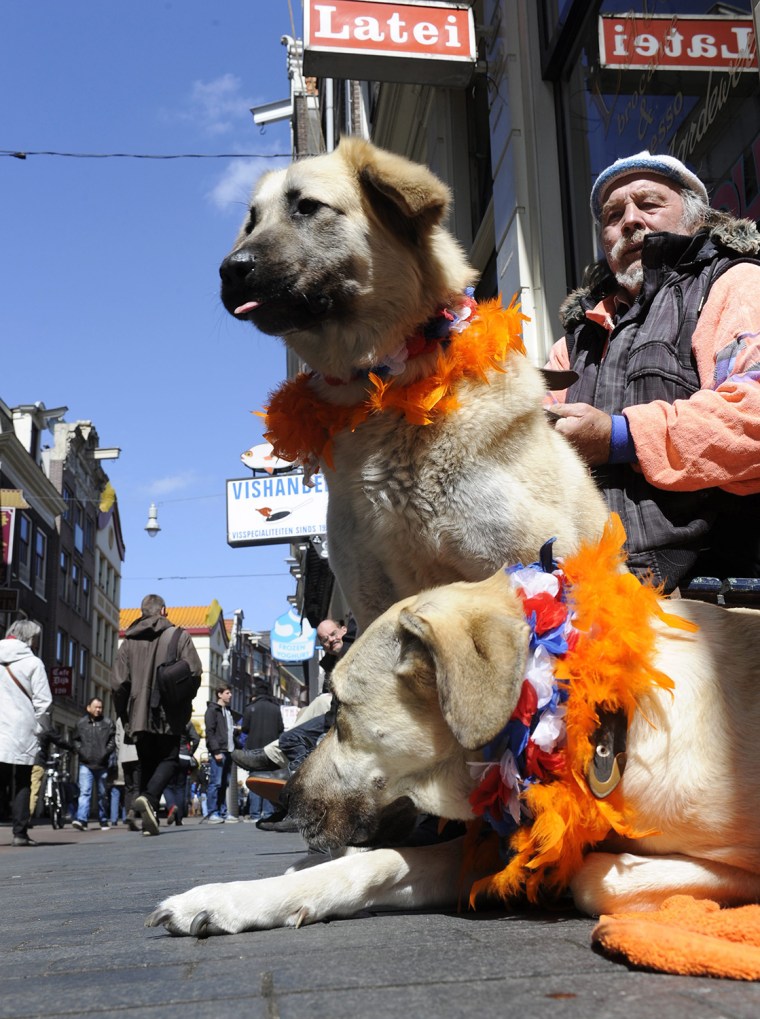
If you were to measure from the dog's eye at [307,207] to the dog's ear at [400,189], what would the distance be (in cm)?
18

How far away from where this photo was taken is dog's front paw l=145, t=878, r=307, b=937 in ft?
7.00

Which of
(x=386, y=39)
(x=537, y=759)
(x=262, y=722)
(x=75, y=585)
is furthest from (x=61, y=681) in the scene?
(x=537, y=759)

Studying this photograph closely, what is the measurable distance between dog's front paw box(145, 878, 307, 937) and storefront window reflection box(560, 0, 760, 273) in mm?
4081

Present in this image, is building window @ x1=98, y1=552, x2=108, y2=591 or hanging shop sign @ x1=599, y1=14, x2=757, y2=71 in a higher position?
building window @ x1=98, y1=552, x2=108, y2=591

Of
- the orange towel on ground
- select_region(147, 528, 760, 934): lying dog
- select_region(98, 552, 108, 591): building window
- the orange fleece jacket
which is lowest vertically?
the orange towel on ground

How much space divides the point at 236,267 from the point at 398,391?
71 centimetres

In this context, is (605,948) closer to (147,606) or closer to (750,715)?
(750,715)

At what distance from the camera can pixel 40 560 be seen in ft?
129

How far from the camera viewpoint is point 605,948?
167 centimetres

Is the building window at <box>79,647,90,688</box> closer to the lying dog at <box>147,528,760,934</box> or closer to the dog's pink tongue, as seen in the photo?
the dog's pink tongue

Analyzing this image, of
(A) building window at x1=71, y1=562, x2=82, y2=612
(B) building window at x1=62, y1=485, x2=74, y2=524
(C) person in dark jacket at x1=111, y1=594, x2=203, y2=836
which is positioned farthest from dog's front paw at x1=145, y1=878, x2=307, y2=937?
(A) building window at x1=71, y1=562, x2=82, y2=612

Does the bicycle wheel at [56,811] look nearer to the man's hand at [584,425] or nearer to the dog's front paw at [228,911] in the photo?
the man's hand at [584,425]

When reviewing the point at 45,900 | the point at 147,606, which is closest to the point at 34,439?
the point at 147,606

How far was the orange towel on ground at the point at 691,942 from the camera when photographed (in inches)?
59.7
